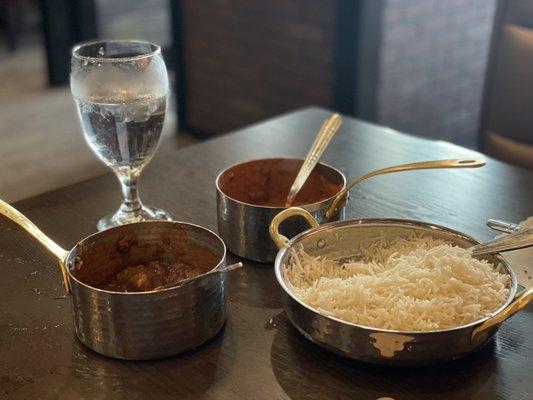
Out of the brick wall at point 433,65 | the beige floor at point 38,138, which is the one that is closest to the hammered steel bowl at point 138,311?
the beige floor at point 38,138

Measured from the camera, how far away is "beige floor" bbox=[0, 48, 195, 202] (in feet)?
9.73

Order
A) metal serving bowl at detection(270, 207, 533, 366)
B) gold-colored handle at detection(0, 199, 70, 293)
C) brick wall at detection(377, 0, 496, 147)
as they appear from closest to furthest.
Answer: metal serving bowl at detection(270, 207, 533, 366) → gold-colored handle at detection(0, 199, 70, 293) → brick wall at detection(377, 0, 496, 147)

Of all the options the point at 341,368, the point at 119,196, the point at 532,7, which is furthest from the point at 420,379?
the point at 532,7

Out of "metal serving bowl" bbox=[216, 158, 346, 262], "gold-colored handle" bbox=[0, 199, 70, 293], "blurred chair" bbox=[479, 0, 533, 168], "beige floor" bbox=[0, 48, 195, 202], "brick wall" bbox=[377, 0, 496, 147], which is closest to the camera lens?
"gold-colored handle" bbox=[0, 199, 70, 293]

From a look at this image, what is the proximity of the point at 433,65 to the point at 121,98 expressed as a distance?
81.6 inches

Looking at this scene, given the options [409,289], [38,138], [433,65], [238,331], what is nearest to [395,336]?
[409,289]

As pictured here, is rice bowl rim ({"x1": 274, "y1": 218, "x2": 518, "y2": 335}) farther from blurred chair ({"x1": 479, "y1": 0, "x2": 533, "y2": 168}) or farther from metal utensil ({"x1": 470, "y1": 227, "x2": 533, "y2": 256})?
blurred chair ({"x1": 479, "y1": 0, "x2": 533, "y2": 168})

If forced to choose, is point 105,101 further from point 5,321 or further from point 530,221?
point 530,221

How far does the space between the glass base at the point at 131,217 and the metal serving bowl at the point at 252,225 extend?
15cm

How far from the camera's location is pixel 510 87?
1751mm

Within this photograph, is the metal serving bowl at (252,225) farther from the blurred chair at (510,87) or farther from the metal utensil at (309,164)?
the blurred chair at (510,87)

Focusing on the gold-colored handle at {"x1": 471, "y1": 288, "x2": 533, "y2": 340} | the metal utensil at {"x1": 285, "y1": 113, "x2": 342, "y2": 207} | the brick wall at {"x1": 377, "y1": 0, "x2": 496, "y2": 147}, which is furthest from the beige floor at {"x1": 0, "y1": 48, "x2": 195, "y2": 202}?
the gold-colored handle at {"x1": 471, "y1": 288, "x2": 533, "y2": 340}

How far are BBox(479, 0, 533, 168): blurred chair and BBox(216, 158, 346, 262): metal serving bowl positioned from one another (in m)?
0.95

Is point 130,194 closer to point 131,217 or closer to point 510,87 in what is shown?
point 131,217
